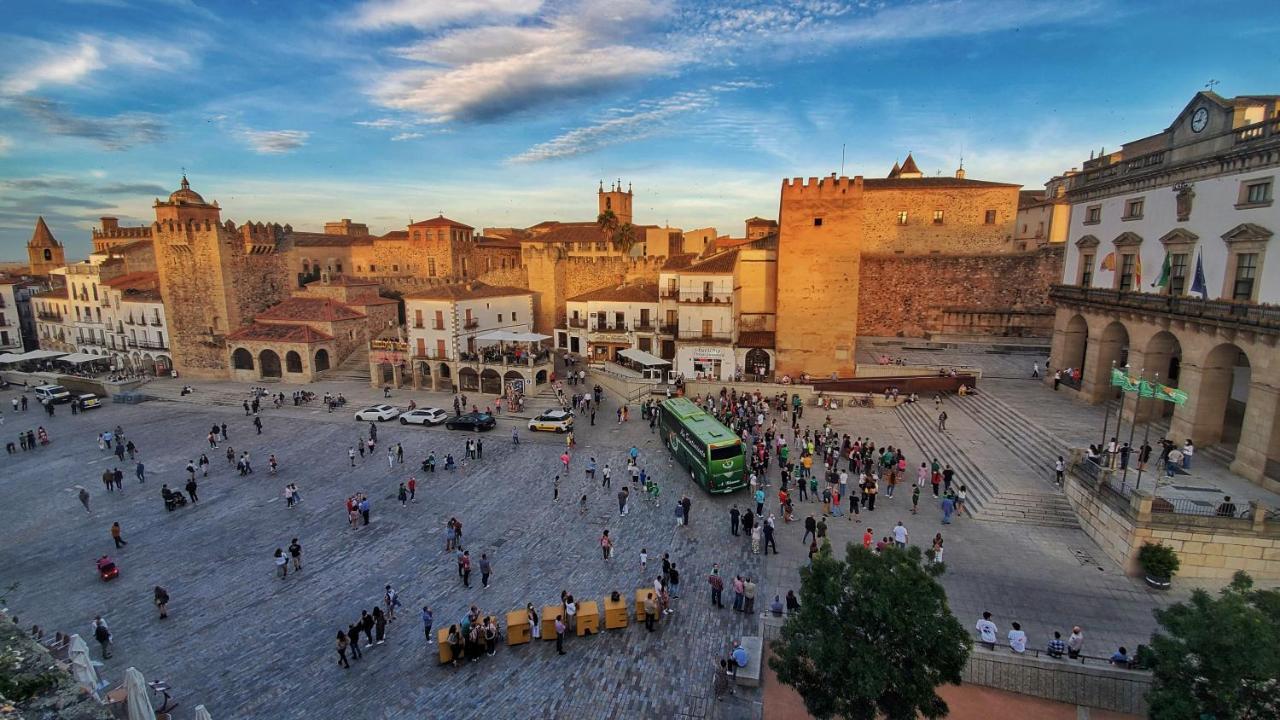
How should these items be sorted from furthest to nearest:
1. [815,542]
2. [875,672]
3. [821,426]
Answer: [821,426] → [815,542] → [875,672]

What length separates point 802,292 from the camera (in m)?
31.6

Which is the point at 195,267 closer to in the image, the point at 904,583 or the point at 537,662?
the point at 537,662

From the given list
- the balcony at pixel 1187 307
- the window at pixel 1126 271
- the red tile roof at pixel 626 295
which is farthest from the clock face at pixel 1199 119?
the red tile roof at pixel 626 295

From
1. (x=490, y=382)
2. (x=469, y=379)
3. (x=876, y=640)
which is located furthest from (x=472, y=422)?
(x=876, y=640)

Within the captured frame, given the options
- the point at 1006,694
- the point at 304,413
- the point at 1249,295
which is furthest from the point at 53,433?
the point at 1249,295

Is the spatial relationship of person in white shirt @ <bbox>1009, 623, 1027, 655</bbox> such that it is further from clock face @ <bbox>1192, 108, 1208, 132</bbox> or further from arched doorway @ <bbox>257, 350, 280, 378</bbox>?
arched doorway @ <bbox>257, 350, 280, 378</bbox>

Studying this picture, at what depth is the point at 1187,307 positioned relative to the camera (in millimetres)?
18141

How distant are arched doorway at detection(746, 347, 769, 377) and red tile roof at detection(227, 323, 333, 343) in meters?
28.7

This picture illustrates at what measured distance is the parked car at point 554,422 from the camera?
87.0 feet

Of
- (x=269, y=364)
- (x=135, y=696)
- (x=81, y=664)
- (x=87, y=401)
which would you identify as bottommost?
(x=87, y=401)

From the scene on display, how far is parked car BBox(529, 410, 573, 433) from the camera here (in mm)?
26531

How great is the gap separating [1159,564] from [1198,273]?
9309 mm

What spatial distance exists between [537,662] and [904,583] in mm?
7439

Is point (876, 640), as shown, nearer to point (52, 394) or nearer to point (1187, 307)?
point (1187, 307)
